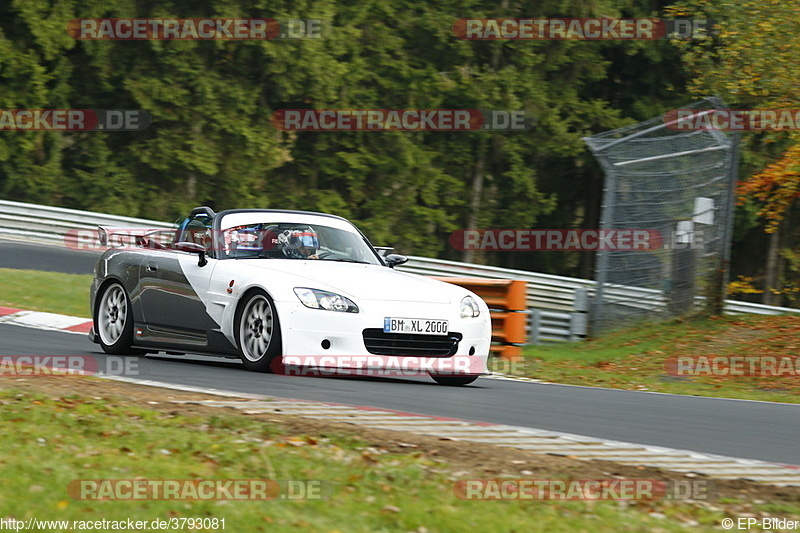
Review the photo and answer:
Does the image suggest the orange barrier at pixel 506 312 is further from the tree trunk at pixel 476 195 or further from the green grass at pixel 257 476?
the tree trunk at pixel 476 195

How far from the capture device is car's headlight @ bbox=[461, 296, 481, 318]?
10427mm

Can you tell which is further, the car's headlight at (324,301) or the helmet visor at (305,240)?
the helmet visor at (305,240)

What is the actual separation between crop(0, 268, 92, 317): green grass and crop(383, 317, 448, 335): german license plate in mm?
9270

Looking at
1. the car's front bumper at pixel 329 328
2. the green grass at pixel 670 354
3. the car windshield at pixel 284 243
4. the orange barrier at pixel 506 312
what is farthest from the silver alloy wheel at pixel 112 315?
the orange barrier at pixel 506 312

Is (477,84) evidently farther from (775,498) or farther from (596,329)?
(775,498)

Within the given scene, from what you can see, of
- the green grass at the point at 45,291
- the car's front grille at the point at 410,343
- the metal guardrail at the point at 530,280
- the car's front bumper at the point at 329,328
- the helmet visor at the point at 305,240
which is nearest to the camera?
the car's front bumper at the point at 329,328

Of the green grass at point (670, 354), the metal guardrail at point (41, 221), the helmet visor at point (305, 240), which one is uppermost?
the metal guardrail at point (41, 221)

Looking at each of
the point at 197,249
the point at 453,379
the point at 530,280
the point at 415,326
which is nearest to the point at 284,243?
the point at 197,249

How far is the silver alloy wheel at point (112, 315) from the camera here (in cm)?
1183

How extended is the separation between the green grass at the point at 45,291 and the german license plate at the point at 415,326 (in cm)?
927

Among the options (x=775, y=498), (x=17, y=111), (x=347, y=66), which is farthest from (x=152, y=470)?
(x=347, y=66)

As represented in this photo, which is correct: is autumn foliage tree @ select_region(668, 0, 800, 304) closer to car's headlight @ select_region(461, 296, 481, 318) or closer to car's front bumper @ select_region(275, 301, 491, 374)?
car's headlight @ select_region(461, 296, 481, 318)

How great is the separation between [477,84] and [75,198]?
12.3 metres

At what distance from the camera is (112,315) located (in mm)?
Answer: 12023
